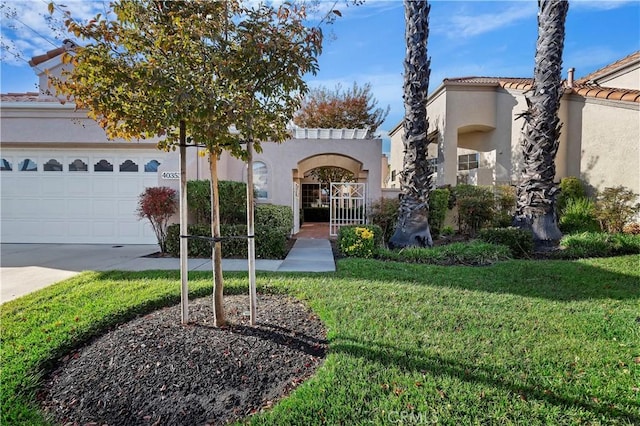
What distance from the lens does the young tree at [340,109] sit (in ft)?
72.8

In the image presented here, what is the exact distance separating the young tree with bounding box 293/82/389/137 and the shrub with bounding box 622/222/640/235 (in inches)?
562

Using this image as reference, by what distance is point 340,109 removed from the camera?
879 inches

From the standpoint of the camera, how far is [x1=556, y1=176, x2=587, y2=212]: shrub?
12.0 m

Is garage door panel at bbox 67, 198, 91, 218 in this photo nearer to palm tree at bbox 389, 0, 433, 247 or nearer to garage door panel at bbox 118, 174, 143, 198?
garage door panel at bbox 118, 174, 143, 198

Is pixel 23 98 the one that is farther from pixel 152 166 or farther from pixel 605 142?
pixel 605 142

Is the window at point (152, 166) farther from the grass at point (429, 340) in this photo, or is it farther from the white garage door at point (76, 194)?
the grass at point (429, 340)

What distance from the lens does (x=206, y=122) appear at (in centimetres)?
353

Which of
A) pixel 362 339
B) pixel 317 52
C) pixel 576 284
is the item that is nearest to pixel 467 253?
pixel 576 284

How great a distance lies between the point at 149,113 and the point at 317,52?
2.00 metres

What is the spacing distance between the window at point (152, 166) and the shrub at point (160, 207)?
5.15 ft

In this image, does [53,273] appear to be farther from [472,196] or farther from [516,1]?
[516,1]

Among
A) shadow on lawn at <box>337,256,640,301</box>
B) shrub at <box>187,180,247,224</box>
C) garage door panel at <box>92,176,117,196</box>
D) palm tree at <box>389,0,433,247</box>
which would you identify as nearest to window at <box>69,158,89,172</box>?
garage door panel at <box>92,176,117,196</box>

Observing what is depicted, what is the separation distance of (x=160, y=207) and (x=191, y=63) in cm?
649

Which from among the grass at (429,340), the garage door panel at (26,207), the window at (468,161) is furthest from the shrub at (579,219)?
the garage door panel at (26,207)
